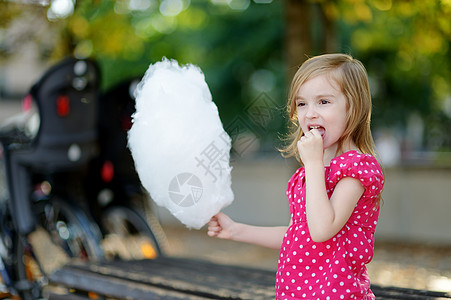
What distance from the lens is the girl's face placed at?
1712mm

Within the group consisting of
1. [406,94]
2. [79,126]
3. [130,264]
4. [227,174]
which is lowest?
[130,264]

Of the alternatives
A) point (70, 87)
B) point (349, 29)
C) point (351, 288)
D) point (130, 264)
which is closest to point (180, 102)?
point (351, 288)

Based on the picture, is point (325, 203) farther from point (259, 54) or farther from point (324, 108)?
point (259, 54)

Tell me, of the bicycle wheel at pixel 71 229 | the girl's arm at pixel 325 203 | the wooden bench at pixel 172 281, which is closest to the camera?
the girl's arm at pixel 325 203

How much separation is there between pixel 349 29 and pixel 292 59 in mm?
5557

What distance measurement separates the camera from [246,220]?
883cm

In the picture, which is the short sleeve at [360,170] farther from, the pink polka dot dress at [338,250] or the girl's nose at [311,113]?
the girl's nose at [311,113]

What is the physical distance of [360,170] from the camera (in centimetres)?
164

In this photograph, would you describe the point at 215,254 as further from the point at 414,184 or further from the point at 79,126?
the point at 79,126

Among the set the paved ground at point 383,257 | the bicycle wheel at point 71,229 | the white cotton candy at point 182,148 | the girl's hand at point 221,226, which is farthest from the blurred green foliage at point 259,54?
the girl's hand at point 221,226

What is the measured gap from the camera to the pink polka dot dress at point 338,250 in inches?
65.3

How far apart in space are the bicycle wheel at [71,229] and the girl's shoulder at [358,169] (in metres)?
2.81

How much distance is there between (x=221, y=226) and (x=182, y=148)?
0.36 meters

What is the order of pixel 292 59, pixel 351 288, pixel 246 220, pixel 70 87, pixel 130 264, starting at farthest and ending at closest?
pixel 246 220 < pixel 292 59 < pixel 70 87 < pixel 130 264 < pixel 351 288
